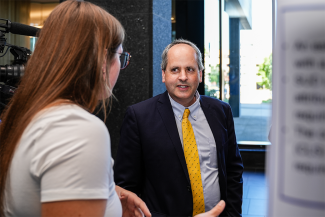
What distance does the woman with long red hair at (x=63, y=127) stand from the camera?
720mm

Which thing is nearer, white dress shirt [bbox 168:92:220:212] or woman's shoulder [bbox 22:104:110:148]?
woman's shoulder [bbox 22:104:110:148]

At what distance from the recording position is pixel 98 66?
2.96 feet

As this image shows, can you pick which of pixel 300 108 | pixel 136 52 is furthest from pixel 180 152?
pixel 136 52

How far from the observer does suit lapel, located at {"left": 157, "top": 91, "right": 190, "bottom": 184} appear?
1.74 m

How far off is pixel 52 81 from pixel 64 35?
0.42 feet

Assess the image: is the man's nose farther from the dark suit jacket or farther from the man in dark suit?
the dark suit jacket

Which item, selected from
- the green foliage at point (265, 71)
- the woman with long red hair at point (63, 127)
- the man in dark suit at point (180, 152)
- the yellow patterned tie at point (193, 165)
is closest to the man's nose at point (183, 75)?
the man in dark suit at point (180, 152)

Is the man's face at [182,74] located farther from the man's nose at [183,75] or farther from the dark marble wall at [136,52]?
the dark marble wall at [136,52]

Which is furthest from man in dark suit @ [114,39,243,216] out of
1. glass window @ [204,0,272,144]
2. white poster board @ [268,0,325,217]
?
glass window @ [204,0,272,144]

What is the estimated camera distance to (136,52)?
3189 millimetres

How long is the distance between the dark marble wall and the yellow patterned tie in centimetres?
139

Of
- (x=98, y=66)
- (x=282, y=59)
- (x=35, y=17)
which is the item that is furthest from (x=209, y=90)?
(x=282, y=59)

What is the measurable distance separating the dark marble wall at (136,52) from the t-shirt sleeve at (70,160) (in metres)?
2.42

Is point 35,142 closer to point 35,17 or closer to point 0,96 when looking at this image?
point 0,96
